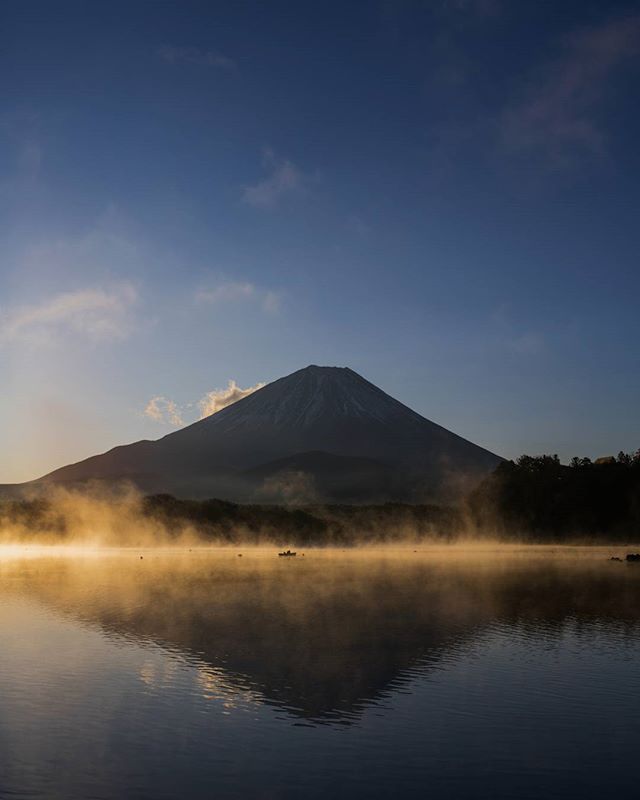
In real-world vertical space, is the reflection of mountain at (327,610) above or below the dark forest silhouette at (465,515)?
below

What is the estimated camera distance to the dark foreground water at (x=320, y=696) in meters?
18.9

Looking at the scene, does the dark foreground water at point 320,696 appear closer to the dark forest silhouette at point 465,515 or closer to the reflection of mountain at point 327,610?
the reflection of mountain at point 327,610

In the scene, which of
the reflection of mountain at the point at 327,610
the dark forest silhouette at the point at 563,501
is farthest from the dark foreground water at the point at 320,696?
the dark forest silhouette at the point at 563,501

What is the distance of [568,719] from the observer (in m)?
24.0

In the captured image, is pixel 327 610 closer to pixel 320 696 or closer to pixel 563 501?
pixel 320 696

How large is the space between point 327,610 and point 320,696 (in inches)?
868

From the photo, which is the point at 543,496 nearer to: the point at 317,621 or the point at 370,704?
the point at 317,621

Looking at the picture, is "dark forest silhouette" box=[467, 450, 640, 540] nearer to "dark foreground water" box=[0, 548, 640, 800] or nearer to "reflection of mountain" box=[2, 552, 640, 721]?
"reflection of mountain" box=[2, 552, 640, 721]

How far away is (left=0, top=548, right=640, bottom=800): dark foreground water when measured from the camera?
62.1ft

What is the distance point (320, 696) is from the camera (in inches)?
1050

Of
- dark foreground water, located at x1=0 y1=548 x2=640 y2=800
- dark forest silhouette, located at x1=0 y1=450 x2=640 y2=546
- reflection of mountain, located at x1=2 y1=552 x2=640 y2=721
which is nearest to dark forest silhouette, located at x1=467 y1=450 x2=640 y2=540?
dark forest silhouette, located at x1=0 y1=450 x2=640 y2=546

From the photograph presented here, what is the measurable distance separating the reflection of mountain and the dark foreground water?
0.19 m

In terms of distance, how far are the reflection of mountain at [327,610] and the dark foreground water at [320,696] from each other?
0.19 meters

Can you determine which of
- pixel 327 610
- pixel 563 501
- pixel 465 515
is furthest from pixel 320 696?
pixel 465 515
